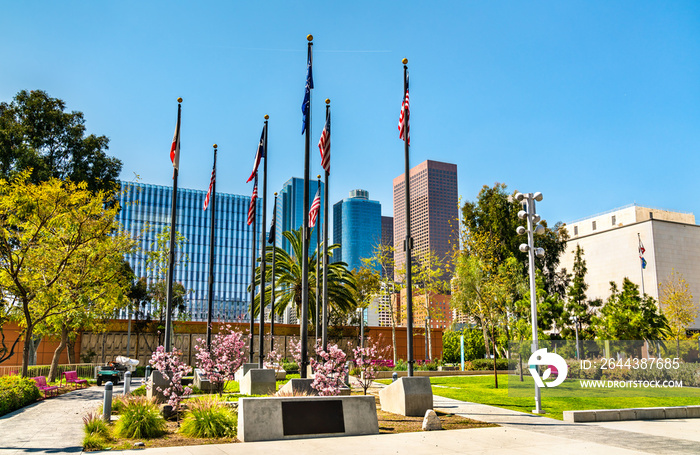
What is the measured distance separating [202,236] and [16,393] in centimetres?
13610

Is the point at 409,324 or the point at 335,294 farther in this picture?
the point at 335,294

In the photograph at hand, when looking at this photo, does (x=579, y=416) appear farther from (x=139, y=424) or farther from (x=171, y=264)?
(x=171, y=264)

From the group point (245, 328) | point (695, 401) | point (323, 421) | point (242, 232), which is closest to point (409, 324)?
point (323, 421)

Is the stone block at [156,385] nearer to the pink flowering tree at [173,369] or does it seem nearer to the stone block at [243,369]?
the pink flowering tree at [173,369]

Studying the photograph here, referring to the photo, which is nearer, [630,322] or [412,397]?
[412,397]

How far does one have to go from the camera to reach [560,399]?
66.2ft

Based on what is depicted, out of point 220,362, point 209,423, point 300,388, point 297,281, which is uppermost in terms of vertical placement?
point 297,281

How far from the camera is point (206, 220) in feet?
498

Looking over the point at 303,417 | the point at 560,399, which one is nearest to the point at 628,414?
the point at 560,399

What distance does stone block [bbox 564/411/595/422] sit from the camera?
49.8ft

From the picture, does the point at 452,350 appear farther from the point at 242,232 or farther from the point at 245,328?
the point at 242,232

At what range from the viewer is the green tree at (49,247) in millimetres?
22594

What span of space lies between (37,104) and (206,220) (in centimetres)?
11330

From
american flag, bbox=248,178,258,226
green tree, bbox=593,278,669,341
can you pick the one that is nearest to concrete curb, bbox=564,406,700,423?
american flag, bbox=248,178,258,226
